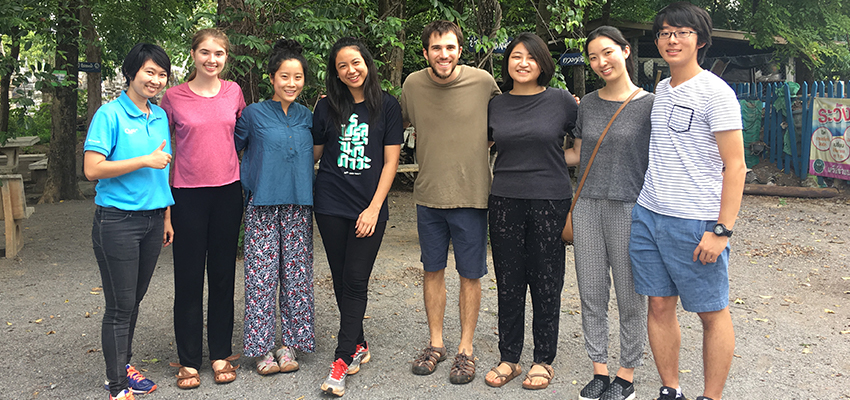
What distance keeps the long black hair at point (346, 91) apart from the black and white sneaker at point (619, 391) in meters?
1.87

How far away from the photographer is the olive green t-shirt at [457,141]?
134 inches

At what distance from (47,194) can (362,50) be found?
9.54 meters

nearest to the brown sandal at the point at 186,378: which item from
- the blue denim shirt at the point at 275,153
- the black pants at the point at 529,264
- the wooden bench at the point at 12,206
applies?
the blue denim shirt at the point at 275,153

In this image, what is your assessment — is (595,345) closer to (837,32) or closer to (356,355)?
(356,355)

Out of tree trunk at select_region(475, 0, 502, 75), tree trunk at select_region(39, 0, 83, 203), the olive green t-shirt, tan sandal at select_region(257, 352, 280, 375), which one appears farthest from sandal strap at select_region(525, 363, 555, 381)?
tree trunk at select_region(39, 0, 83, 203)

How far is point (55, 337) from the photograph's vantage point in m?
4.34

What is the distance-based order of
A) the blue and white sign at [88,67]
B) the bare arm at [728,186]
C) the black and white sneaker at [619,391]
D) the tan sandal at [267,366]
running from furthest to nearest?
the blue and white sign at [88,67]
the tan sandal at [267,366]
the black and white sneaker at [619,391]
the bare arm at [728,186]

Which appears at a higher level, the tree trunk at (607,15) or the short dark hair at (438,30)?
the tree trunk at (607,15)

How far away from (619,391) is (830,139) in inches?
367

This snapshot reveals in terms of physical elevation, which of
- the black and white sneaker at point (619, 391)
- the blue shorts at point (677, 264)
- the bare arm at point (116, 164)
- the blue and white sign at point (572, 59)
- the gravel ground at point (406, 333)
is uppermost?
the blue and white sign at point (572, 59)

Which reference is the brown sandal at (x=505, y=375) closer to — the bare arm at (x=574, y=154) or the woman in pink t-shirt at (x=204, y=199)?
the bare arm at (x=574, y=154)

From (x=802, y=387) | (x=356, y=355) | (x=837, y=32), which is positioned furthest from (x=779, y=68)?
(x=356, y=355)

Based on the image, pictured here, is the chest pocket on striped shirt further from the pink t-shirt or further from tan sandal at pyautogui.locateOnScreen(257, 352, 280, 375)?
tan sandal at pyautogui.locateOnScreen(257, 352, 280, 375)

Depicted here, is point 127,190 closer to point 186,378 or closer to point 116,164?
point 116,164
